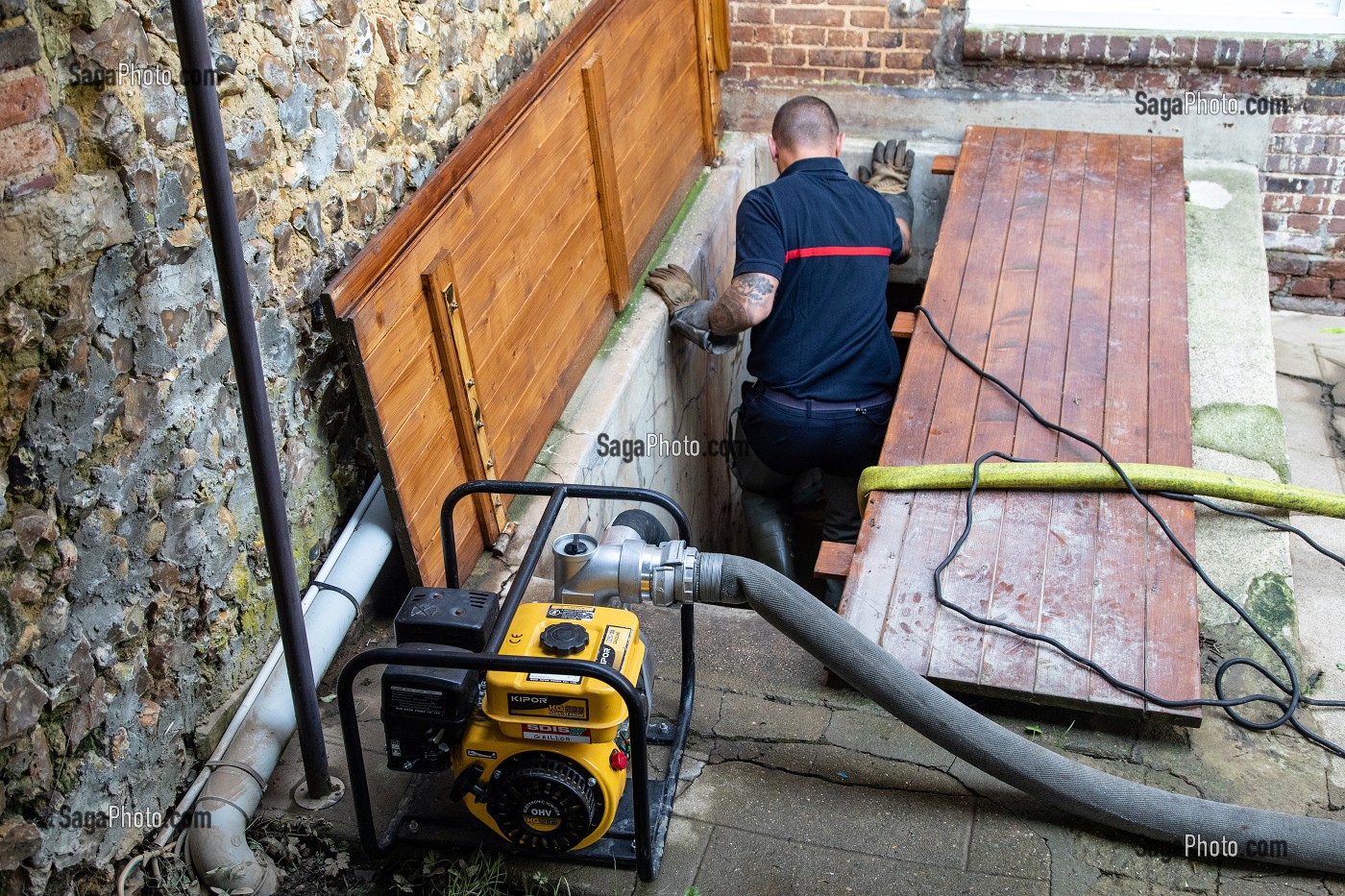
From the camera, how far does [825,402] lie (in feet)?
15.0

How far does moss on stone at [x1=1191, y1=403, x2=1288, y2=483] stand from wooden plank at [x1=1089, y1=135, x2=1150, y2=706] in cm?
26

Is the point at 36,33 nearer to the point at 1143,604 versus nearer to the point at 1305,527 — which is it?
the point at 1143,604

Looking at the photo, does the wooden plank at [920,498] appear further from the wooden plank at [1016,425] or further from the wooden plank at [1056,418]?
the wooden plank at [1056,418]

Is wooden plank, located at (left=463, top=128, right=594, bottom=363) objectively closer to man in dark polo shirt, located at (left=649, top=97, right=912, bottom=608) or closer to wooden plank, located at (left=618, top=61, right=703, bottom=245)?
wooden plank, located at (left=618, top=61, right=703, bottom=245)

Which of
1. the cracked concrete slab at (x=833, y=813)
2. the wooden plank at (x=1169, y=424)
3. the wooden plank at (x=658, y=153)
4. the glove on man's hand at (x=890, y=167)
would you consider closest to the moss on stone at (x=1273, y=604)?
the wooden plank at (x=1169, y=424)

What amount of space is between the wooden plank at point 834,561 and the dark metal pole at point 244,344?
4.75 ft

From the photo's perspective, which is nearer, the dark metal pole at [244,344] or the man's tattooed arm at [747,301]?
the dark metal pole at [244,344]

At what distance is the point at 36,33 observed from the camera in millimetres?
2045

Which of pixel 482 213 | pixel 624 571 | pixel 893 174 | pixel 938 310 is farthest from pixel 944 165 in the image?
pixel 624 571

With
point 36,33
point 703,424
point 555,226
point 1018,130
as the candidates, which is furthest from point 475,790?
point 1018,130

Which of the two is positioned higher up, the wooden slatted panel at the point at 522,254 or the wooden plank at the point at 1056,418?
the wooden slatted panel at the point at 522,254

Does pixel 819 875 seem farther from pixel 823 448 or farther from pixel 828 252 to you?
pixel 828 252

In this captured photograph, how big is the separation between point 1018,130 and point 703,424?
7.45 ft

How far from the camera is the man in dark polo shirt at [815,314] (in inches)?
176
